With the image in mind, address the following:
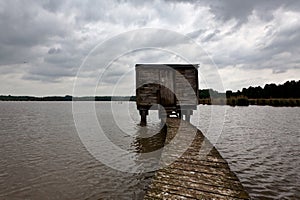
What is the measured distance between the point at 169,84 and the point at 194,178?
1400 cm

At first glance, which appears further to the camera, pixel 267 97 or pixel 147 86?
pixel 267 97

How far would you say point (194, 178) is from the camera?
193 inches

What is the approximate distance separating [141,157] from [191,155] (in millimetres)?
4502

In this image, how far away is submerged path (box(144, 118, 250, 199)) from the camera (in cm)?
424

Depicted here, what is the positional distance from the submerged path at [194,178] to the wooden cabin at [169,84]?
11602 mm

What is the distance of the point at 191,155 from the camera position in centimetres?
644

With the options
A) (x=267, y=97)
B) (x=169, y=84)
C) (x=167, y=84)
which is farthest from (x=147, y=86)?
(x=267, y=97)

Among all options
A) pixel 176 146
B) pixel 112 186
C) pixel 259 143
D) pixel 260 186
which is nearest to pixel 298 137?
pixel 259 143

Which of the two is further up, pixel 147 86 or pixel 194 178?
pixel 147 86

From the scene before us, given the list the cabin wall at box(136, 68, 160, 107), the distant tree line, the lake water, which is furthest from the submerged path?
the distant tree line

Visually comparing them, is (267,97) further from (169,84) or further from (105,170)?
(105,170)

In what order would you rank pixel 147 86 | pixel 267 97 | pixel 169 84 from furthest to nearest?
pixel 267 97 < pixel 147 86 < pixel 169 84

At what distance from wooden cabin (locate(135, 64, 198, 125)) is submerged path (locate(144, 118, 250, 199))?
11.6 m

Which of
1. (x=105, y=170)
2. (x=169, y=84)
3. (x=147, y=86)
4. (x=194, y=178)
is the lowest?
(x=105, y=170)
